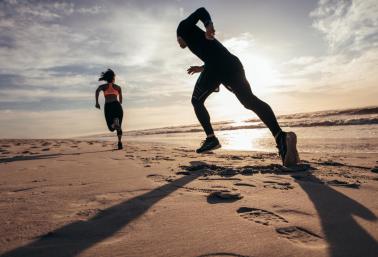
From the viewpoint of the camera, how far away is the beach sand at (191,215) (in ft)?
4.42

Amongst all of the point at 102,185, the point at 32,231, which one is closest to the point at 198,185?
the point at 102,185

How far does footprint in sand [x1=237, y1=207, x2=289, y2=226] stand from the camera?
5.54 feet

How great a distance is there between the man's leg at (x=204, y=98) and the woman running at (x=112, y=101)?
4.46 metres

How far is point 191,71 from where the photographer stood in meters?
4.49

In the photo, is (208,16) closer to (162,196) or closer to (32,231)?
(162,196)

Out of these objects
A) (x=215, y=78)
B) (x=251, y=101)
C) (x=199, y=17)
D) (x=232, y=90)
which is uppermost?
(x=199, y=17)

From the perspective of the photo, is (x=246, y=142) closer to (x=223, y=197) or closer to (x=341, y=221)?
(x=223, y=197)

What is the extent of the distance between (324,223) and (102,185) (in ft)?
5.39

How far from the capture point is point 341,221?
1668mm

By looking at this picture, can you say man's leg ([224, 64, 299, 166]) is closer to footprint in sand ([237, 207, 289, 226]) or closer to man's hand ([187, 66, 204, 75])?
man's hand ([187, 66, 204, 75])

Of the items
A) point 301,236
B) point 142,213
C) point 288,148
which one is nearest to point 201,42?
point 288,148

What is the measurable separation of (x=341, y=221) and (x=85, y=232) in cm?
124

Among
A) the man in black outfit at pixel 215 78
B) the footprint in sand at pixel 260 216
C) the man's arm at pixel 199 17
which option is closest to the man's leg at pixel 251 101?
the man in black outfit at pixel 215 78

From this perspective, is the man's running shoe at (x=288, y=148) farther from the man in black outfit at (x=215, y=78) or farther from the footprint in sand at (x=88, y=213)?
the footprint in sand at (x=88, y=213)
